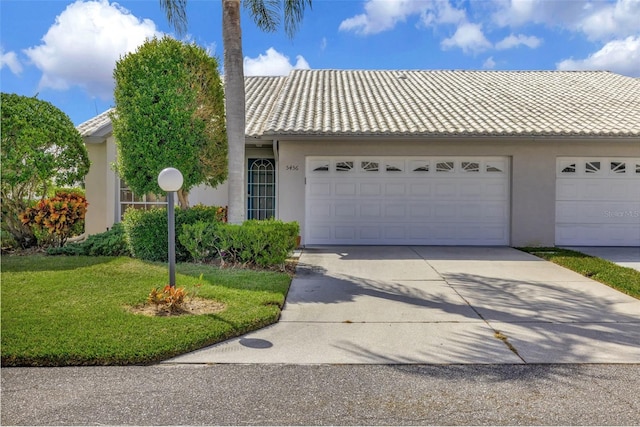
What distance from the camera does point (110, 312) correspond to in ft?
16.6

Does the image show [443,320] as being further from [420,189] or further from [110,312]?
[420,189]

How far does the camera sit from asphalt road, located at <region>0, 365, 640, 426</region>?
118 inches

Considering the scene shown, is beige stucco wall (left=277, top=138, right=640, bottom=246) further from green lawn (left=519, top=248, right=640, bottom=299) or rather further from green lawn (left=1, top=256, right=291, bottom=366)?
green lawn (left=1, top=256, right=291, bottom=366)

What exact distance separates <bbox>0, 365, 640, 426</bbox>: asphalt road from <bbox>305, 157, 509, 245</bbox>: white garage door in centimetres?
770

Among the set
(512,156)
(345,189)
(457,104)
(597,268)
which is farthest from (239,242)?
(457,104)

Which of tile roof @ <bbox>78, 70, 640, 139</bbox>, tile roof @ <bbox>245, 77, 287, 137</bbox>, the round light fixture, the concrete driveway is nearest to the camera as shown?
the concrete driveway

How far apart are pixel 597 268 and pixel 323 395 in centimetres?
720

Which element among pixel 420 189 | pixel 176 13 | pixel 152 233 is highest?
pixel 176 13

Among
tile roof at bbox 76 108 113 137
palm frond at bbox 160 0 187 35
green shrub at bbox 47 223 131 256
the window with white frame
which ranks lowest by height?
green shrub at bbox 47 223 131 256

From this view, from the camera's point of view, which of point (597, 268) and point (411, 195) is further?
point (411, 195)

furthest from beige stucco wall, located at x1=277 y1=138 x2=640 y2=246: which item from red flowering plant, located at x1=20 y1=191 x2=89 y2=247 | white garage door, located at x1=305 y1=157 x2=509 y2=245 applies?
red flowering plant, located at x1=20 y1=191 x2=89 y2=247

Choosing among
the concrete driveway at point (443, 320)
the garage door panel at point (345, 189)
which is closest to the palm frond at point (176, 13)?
the garage door panel at point (345, 189)

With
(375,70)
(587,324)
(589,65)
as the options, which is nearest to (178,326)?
(587,324)

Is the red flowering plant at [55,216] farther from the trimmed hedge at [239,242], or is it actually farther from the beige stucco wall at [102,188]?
the trimmed hedge at [239,242]
